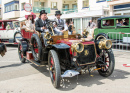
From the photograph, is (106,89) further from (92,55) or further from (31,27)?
(31,27)

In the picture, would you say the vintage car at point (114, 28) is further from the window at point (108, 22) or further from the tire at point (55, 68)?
the tire at point (55, 68)

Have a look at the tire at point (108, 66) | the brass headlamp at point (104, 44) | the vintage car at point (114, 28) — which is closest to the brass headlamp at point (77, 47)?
the brass headlamp at point (104, 44)

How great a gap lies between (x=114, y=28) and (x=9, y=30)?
24.9 feet

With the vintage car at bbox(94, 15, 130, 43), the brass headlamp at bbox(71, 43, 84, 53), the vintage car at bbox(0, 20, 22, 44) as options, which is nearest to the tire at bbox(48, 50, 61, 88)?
the brass headlamp at bbox(71, 43, 84, 53)

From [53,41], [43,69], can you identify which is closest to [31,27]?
[43,69]

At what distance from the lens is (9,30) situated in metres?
13.1

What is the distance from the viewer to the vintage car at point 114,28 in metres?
10.1

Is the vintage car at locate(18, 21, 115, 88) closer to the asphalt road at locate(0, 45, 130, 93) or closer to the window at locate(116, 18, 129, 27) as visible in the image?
the asphalt road at locate(0, 45, 130, 93)

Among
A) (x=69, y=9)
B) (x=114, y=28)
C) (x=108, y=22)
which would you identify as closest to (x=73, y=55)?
(x=114, y=28)

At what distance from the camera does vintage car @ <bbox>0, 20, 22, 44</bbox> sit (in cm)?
1259

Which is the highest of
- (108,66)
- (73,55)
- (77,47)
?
(77,47)

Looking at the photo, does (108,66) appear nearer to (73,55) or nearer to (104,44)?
(104,44)

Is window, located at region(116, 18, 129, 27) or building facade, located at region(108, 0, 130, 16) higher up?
building facade, located at region(108, 0, 130, 16)

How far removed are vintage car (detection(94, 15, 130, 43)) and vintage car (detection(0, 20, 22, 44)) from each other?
5.86 metres
